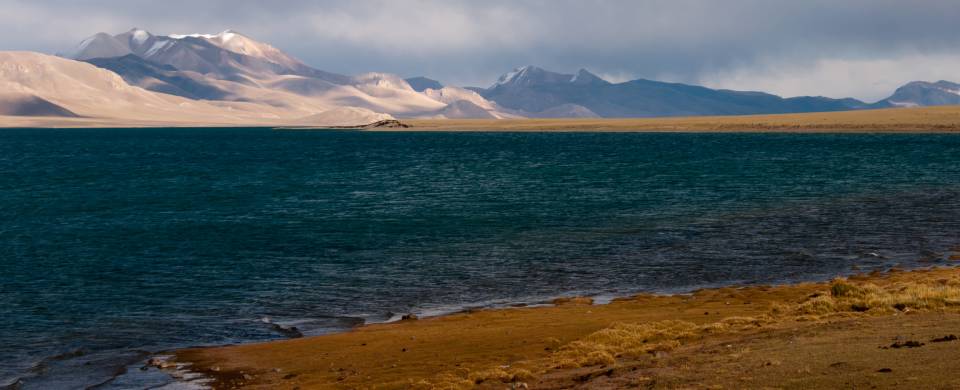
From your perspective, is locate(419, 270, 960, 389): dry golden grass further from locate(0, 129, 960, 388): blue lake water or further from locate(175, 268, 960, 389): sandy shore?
locate(0, 129, 960, 388): blue lake water

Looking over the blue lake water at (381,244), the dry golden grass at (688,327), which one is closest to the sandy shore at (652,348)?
the dry golden grass at (688,327)

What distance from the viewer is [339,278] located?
34250 mm

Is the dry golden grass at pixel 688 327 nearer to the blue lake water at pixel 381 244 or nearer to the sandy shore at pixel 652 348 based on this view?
the sandy shore at pixel 652 348

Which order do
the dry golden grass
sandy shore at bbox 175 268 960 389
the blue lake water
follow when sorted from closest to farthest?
sandy shore at bbox 175 268 960 389 < the dry golden grass < the blue lake water

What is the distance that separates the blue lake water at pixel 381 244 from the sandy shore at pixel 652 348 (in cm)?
307

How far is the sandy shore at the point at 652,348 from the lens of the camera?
15883 mm

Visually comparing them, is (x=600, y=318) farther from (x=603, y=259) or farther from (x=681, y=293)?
(x=603, y=259)

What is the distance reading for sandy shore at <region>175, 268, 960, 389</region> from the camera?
15.9 meters

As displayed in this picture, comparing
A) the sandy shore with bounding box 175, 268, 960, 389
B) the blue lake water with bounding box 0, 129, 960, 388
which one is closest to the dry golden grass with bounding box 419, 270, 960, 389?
the sandy shore with bounding box 175, 268, 960, 389

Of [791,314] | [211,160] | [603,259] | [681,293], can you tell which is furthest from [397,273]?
[211,160]

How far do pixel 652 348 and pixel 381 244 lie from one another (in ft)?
81.3

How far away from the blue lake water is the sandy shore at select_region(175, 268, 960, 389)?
307 centimetres

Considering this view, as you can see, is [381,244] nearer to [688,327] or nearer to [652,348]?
[688,327]

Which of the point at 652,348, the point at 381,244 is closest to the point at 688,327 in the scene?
the point at 652,348
